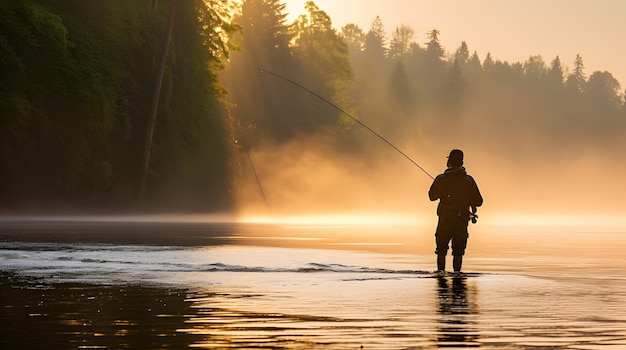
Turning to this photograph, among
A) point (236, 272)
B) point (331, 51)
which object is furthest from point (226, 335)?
point (331, 51)

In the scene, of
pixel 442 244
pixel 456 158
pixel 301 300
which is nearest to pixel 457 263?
pixel 442 244

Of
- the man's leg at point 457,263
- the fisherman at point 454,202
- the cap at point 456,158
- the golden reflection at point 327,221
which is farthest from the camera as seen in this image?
the golden reflection at point 327,221

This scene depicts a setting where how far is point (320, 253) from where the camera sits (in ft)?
82.7

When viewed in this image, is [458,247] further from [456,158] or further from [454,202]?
[456,158]

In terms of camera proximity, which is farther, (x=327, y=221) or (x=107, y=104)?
(x=327, y=221)

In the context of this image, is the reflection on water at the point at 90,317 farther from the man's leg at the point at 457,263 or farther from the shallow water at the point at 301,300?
the man's leg at the point at 457,263

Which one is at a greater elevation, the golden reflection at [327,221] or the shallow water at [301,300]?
the golden reflection at [327,221]

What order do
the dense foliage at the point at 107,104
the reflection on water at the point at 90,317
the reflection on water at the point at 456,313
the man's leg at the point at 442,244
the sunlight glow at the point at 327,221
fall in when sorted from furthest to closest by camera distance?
the sunlight glow at the point at 327,221 < the dense foliage at the point at 107,104 < the man's leg at the point at 442,244 < the reflection on water at the point at 456,313 < the reflection on water at the point at 90,317

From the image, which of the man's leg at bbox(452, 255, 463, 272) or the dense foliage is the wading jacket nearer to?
the man's leg at bbox(452, 255, 463, 272)

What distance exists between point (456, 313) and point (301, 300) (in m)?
1.97

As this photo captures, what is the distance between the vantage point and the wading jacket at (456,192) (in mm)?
20047

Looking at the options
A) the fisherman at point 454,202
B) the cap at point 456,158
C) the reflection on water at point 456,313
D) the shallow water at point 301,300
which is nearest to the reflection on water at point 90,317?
the shallow water at point 301,300

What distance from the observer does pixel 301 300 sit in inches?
552

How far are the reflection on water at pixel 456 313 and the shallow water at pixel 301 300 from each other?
17mm
